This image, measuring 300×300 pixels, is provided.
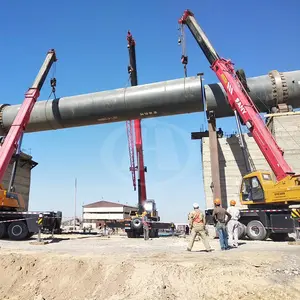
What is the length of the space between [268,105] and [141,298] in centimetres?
1535

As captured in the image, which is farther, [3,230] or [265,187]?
[3,230]

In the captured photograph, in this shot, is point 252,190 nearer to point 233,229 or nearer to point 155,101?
point 233,229

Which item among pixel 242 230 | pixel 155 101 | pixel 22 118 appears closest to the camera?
pixel 242 230

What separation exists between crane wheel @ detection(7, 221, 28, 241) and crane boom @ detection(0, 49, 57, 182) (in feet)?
7.33

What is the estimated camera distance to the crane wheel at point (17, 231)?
14.7 meters

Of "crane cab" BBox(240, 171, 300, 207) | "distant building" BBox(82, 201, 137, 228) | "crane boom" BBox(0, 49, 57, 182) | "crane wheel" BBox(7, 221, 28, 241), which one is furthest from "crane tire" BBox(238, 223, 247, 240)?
"distant building" BBox(82, 201, 137, 228)

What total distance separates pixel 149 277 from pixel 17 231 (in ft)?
35.6

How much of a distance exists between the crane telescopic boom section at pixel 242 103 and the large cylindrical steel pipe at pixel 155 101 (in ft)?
5.42

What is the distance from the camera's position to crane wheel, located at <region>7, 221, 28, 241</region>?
14664 millimetres

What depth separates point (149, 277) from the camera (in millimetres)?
5949

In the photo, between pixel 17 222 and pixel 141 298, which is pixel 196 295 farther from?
pixel 17 222

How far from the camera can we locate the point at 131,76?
85.0ft

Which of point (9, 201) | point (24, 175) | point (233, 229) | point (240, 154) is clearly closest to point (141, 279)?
point (233, 229)

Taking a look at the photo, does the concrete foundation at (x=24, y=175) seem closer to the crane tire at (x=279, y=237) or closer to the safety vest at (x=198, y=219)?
the crane tire at (x=279, y=237)
